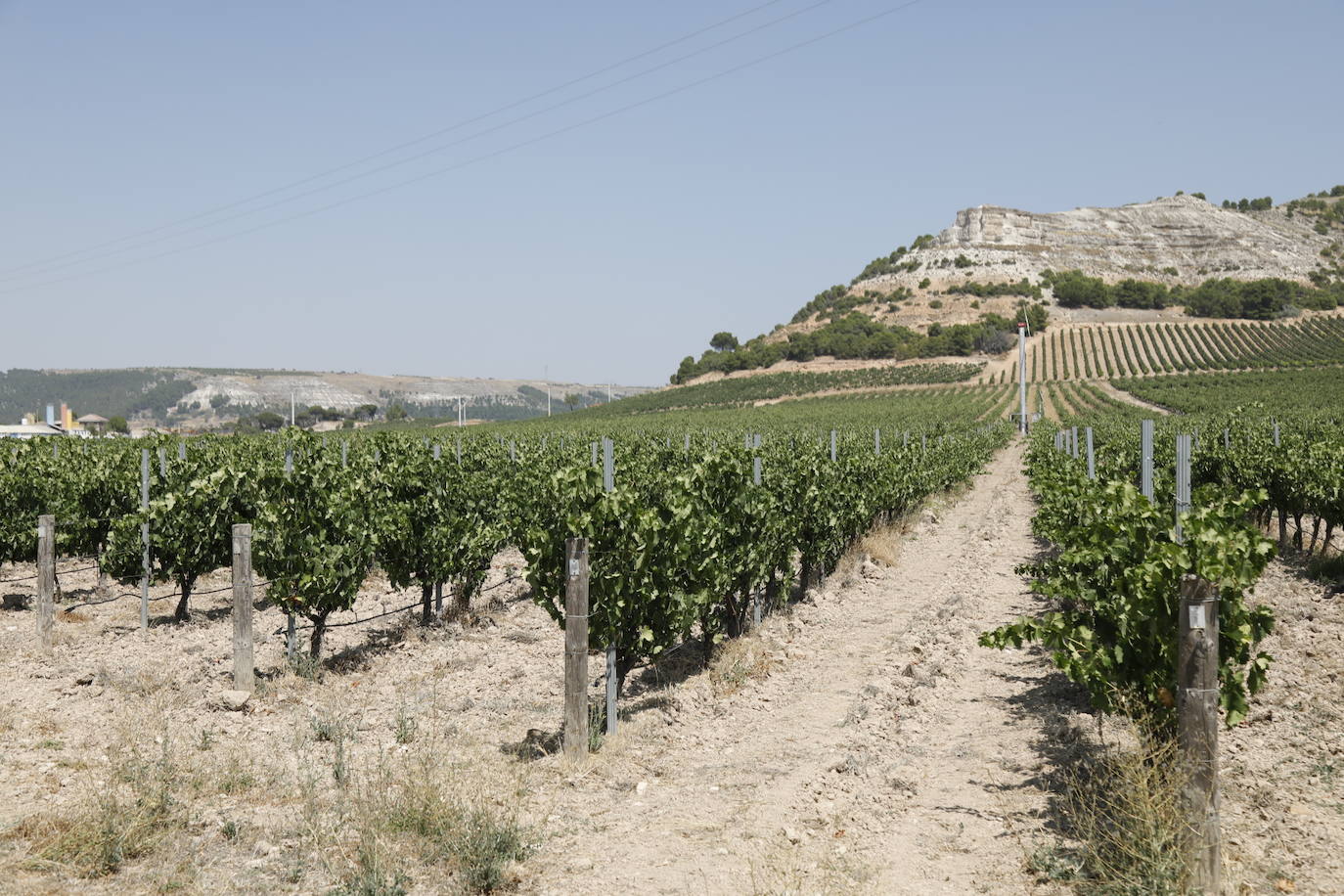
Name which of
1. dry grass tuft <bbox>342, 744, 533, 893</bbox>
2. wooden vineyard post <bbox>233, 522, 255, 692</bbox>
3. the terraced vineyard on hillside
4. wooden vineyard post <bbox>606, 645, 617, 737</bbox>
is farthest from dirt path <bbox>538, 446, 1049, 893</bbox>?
the terraced vineyard on hillside

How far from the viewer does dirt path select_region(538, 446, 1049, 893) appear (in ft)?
15.8

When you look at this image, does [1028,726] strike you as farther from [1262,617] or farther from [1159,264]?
[1159,264]

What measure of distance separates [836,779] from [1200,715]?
2.20m

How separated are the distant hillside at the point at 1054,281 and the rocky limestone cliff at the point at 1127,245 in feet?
1.08

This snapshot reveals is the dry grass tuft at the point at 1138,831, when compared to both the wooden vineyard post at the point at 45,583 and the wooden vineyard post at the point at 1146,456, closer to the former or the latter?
the wooden vineyard post at the point at 1146,456

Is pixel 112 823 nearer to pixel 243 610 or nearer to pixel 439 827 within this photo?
pixel 439 827

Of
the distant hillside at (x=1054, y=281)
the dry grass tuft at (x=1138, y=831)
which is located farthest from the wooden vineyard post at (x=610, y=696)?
the distant hillside at (x=1054, y=281)

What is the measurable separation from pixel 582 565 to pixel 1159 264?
18607 centimetres

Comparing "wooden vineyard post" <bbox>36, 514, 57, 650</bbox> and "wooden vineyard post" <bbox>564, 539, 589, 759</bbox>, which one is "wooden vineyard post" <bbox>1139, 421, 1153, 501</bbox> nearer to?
"wooden vineyard post" <bbox>564, 539, 589, 759</bbox>

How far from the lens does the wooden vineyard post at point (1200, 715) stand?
171 inches

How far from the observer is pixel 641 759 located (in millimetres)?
6742

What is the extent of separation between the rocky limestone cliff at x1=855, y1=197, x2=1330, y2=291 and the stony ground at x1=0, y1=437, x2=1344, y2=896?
148685mm

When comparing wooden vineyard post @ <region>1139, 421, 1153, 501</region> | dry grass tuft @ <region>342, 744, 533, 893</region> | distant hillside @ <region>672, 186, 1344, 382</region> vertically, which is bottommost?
dry grass tuft @ <region>342, 744, 533, 893</region>

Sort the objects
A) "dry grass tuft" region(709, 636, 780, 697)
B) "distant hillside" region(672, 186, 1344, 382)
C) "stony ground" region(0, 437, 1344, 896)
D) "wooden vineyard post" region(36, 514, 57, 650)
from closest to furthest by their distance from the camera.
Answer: "stony ground" region(0, 437, 1344, 896), "dry grass tuft" region(709, 636, 780, 697), "wooden vineyard post" region(36, 514, 57, 650), "distant hillside" region(672, 186, 1344, 382)
